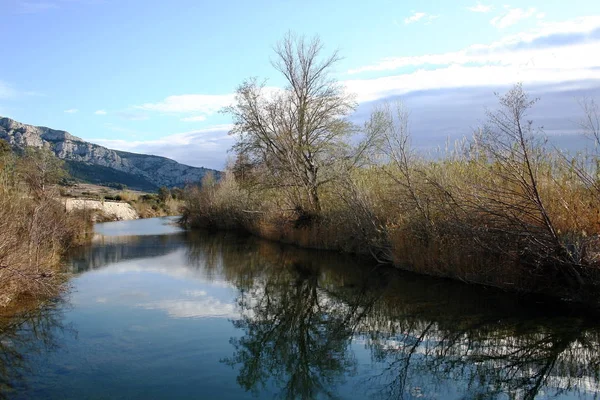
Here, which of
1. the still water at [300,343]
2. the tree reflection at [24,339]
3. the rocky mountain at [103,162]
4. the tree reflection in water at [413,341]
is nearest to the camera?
the still water at [300,343]

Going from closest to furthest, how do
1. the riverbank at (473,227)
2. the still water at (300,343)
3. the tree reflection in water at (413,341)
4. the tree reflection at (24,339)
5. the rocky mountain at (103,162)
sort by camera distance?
the still water at (300,343) < the tree reflection in water at (413,341) < the tree reflection at (24,339) < the riverbank at (473,227) < the rocky mountain at (103,162)

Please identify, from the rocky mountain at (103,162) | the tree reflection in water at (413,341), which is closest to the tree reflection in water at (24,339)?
the tree reflection in water at (413,341)

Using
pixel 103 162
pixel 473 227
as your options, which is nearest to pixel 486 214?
pixel 473 227

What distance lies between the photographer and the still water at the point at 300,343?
6922mm

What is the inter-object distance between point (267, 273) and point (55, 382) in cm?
1085

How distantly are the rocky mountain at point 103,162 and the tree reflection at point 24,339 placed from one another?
4218 inches

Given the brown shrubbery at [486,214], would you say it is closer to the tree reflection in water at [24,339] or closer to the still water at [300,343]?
the still water at [300,343]

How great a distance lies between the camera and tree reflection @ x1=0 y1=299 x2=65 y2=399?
284 inches

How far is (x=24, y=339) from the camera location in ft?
29.9

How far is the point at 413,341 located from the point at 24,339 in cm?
759

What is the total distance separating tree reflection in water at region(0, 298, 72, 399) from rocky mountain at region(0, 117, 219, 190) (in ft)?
351

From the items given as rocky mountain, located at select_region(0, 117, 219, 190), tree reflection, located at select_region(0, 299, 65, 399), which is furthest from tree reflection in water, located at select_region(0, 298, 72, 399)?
rocky mountain, located at select_region(0, 117, 219, 190)

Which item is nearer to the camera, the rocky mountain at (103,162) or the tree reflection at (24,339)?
the tree reflection at (24,339)

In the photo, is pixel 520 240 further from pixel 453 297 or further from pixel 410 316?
pixel 410 316
